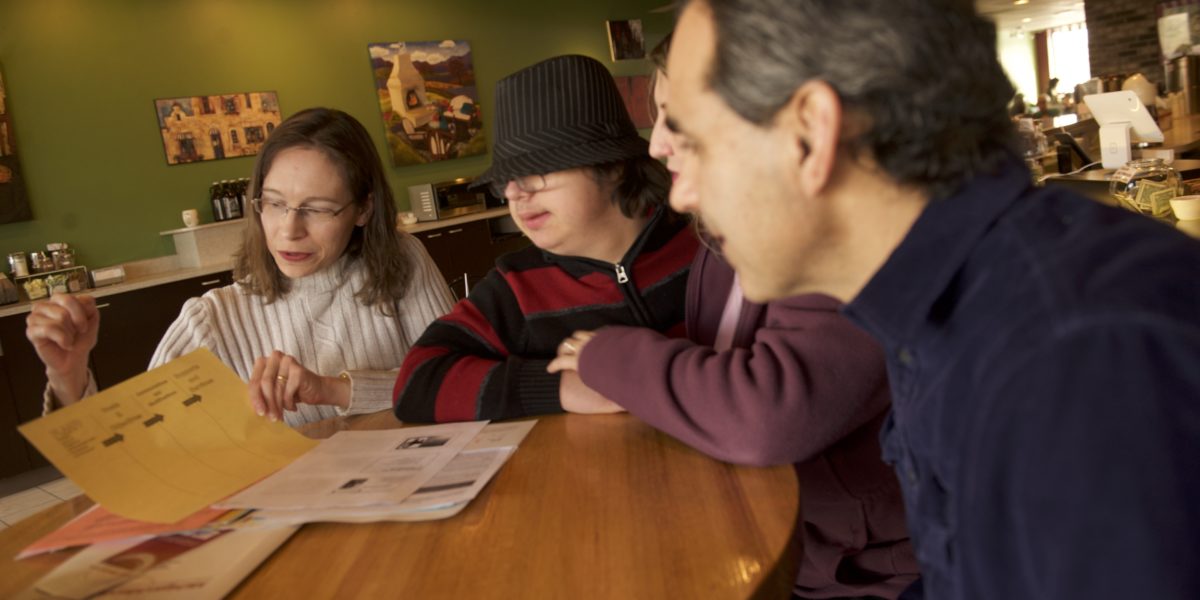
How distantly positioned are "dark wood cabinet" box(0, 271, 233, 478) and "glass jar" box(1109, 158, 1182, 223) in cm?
452

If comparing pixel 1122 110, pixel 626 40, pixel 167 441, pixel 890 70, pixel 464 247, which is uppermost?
pixel 626 40

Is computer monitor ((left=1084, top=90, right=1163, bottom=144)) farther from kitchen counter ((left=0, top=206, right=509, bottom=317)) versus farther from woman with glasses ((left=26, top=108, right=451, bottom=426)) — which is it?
kitchen counter ((left=0, top=206, right=509, bottom=317))

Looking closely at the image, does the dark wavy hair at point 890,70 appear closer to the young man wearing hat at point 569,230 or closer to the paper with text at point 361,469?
the paper with text at point 361,469

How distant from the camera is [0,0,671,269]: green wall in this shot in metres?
5.52

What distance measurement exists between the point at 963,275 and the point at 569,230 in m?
0.98

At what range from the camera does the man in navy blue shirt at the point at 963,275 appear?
54 cm

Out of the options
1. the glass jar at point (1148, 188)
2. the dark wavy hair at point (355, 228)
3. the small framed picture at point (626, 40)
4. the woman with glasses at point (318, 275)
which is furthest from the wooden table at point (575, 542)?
the small framed picture at point (626, 40)

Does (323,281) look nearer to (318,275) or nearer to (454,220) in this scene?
(318,275)

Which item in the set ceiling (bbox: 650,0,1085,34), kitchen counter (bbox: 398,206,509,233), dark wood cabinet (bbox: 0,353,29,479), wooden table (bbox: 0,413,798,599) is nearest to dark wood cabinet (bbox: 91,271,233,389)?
dark wood cabinet (bbox: 0,353,29,479)

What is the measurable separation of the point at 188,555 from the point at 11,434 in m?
4.44

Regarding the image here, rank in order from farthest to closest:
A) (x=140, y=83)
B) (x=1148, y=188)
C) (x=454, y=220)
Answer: (x=454, y=220)
(x=140, y=83)
(x=1148, y=188)

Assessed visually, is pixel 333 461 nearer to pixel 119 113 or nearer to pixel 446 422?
pixel 446 422

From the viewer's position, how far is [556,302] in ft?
5.46

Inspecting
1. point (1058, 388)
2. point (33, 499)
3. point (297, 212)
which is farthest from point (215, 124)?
point (1058, 388)
